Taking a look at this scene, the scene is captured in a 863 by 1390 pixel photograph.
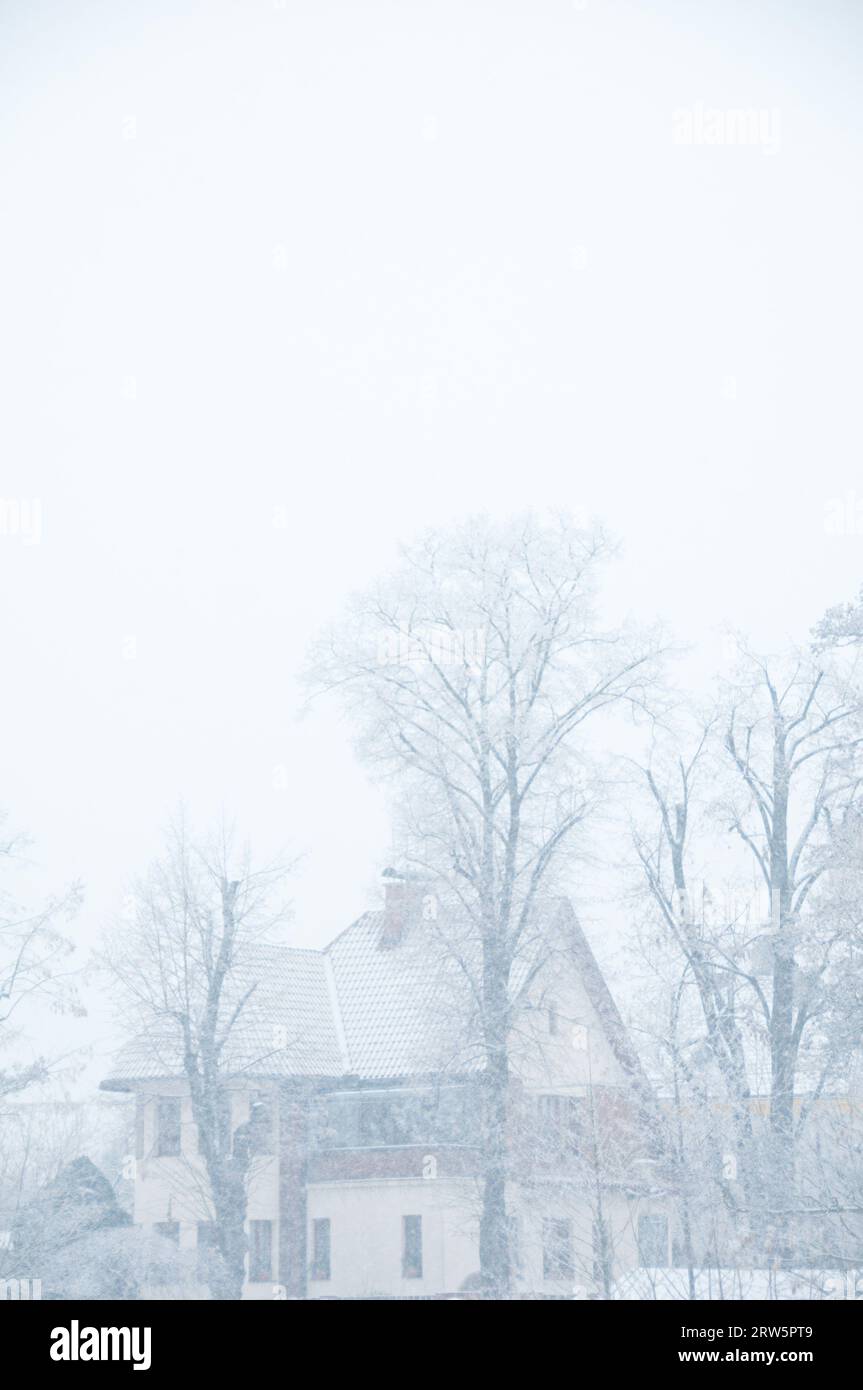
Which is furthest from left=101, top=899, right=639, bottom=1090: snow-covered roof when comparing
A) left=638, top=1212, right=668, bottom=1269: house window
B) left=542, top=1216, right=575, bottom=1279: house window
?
left=542, top=1216, right=575, bottom=1279: house window

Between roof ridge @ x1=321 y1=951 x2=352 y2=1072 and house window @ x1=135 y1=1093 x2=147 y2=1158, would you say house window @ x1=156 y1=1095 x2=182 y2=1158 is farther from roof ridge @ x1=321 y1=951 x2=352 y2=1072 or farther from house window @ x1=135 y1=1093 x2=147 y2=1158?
roof ridge @ x1=321 y1=951 x2=352 y2=1072

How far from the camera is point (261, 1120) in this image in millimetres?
31047

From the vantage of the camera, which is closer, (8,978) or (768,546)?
(8,978)

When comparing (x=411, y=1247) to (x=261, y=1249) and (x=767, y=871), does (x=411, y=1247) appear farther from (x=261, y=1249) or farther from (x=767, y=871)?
(x=767, y=871)

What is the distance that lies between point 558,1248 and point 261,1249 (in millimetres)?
8366

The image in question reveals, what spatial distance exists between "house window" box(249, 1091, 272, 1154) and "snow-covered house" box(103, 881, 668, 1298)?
74 mm

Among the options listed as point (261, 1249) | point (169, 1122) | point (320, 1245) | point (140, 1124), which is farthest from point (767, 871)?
point (140, 1124)

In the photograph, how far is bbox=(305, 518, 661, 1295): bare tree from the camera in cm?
2864

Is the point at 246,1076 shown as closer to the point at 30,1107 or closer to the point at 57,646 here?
the point at 30,1107

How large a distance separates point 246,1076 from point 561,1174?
7.16 metres

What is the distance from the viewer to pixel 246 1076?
3028cm
